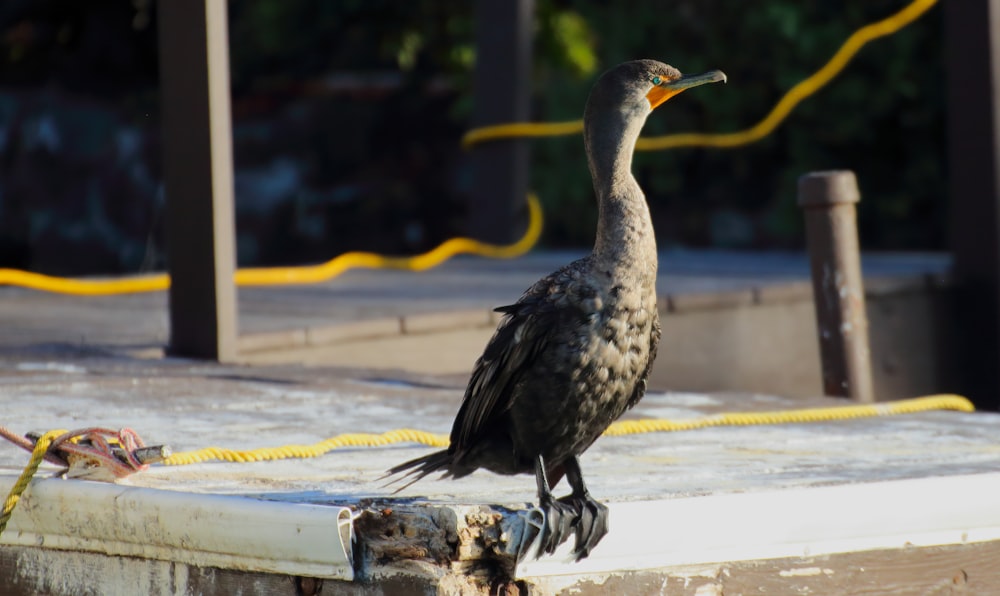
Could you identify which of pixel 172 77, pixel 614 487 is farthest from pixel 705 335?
pixel 614 487

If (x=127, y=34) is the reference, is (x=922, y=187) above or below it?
below

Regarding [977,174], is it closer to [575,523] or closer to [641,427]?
[641,427]

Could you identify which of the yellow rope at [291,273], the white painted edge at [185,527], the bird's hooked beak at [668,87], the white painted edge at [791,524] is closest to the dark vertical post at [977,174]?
the yellow rope at [291,273]

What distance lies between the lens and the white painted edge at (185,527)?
177cm

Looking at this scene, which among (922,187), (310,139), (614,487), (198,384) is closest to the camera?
(614,487)

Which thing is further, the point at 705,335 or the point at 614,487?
the point at 705,335

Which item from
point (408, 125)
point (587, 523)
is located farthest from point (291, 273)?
point (408, 125)

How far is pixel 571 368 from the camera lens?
6.16 ft

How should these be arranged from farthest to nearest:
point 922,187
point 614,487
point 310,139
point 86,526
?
1. point 310,139
2. point 922,187
3. point 614,487
4. point 86,526

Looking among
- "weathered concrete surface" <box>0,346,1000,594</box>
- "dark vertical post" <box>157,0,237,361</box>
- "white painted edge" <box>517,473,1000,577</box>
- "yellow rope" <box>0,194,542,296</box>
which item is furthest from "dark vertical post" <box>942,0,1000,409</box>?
"white painted edge" <box>517,473,1000,577</box>

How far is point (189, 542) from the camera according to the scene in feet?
6.23

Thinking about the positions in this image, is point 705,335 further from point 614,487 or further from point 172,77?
point 614,487

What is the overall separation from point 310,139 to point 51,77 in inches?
75.9

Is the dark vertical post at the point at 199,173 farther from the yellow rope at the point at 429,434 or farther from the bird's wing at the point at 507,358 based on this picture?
the bird's wing at the point at 507,358
